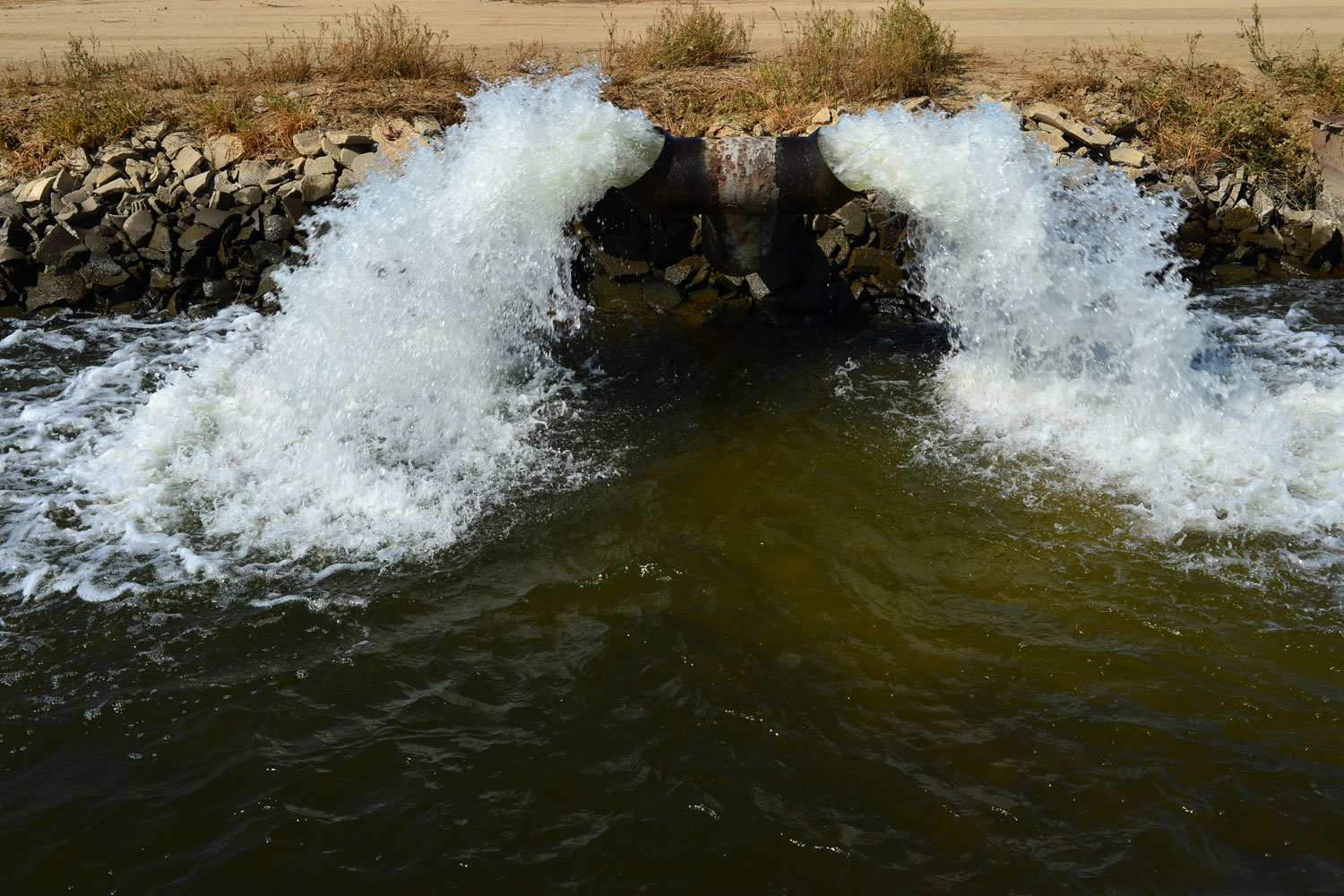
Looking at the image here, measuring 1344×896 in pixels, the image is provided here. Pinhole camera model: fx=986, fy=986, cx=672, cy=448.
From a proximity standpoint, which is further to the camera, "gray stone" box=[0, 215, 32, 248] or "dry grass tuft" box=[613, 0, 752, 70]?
"dry grass tuft" box=[613, 0, 752, 70]

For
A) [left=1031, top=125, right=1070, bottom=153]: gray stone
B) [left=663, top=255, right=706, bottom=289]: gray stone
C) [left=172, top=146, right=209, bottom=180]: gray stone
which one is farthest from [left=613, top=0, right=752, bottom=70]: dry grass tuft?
[left=172, top=146, right=209, bottom=180]: gray stone

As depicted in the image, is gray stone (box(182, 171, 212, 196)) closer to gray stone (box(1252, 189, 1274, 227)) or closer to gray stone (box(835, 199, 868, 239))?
gray stone (box(835, 199, 868, 239))

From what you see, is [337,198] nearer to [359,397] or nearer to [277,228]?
[277,228]

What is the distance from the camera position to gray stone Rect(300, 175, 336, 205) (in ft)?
30.6

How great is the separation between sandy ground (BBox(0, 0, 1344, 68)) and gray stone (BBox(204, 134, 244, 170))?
2990 millimetres

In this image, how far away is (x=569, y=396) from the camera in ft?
24.7

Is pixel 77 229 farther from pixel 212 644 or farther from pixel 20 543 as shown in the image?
pixel 212 644

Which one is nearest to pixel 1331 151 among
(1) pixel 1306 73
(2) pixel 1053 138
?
(1) pixel 1306 73

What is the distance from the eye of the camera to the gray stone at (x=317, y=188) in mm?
9320

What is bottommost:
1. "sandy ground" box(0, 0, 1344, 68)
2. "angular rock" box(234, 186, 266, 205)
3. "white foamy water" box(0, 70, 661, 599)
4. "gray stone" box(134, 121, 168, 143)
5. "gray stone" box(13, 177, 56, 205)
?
"white foamy water" box(0, 70, 661, 599)

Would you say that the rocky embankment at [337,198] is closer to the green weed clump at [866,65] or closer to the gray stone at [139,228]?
the gray stone at [139,228]

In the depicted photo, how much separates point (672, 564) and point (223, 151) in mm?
7208

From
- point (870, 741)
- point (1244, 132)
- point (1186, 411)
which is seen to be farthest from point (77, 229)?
point (1244, 132)

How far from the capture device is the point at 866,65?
1048 cm
